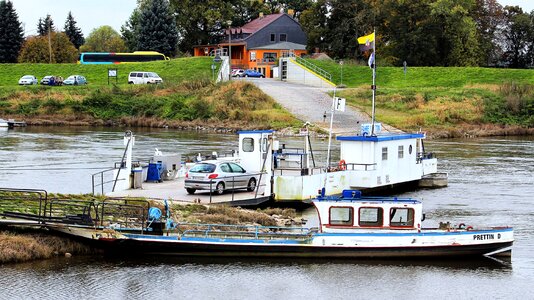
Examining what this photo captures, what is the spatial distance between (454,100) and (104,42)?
273ft

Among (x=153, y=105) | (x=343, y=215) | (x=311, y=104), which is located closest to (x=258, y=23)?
(x=153, y=105)

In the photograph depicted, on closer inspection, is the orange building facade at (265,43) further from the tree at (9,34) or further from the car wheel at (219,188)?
the car wheel at (219,188)

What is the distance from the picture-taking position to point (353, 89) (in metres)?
93.1

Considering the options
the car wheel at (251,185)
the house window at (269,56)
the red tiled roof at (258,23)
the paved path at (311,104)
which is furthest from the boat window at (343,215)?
the red tiled roof at (258,23)

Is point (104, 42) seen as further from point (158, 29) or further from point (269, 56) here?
point (269, 56)

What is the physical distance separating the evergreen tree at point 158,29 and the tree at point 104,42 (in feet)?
86.7

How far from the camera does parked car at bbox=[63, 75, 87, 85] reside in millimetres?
99625

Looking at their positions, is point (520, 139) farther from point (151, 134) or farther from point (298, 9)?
point (298, 9)

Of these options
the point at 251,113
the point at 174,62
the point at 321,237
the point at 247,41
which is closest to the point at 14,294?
the point at 321,237

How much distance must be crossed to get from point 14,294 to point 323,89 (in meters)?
71.7

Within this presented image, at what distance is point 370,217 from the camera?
3169cm

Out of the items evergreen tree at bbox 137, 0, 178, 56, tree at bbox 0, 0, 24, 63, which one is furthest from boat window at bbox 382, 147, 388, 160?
tree at bbox 0, 0, 24, 63

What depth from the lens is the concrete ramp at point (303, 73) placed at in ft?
333

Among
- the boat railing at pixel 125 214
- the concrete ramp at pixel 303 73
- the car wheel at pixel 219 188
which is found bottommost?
the boat railing at pixel 125 214
